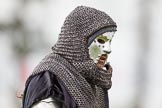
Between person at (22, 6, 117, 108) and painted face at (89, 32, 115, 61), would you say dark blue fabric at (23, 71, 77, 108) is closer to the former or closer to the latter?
person at (22, 6, 117, 108)

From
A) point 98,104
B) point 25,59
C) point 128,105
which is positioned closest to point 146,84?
point 128,105

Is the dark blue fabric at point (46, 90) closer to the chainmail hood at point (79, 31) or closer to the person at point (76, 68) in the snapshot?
the person at point (76, 68)

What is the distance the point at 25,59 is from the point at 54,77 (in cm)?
771

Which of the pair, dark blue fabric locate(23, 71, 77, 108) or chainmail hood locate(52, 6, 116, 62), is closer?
dark blue fabric locate(23, 71, 77, 108)

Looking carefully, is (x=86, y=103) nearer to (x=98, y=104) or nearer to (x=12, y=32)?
(x=98, y=104)

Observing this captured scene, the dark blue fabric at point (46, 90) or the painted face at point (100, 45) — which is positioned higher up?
the painted face at point (100, 45)

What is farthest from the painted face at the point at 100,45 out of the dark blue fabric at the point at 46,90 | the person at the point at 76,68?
the dark blue fabric at the point at 46,90

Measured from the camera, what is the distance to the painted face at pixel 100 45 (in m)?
4.98

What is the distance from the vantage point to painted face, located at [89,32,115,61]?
498 cm

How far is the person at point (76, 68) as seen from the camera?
186 inches

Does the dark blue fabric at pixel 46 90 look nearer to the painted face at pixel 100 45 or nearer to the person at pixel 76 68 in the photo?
the person at pixel 76 68

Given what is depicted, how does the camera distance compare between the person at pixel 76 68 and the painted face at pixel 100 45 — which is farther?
the painted face at pixel 100 45

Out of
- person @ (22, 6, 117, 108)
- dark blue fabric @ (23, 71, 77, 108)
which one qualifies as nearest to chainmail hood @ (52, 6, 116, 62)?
person @ (22, 6, 117, 108)

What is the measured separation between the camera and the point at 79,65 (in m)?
4.88
